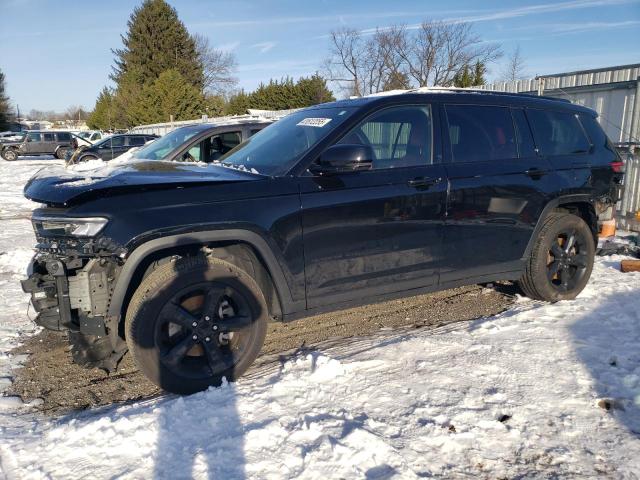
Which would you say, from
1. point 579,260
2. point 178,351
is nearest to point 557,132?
point 579,260

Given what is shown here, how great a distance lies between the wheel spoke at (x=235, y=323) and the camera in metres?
3.44

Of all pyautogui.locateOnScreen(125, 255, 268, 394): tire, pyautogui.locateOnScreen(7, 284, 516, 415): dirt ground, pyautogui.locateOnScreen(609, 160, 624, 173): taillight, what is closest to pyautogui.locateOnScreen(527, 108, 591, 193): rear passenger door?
pyautogui.locateOnScreen(609, 160, 624, 173): taillight

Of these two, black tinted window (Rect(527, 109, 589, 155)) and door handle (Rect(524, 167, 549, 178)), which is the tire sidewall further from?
black tinted window (Rect(527, 109, 589, 155))

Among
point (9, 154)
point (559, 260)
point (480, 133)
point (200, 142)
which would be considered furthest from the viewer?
point (9, 154)

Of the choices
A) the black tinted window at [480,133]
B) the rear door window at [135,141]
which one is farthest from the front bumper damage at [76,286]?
the rear door window at [135,141]

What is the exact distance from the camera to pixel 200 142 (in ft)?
22.9

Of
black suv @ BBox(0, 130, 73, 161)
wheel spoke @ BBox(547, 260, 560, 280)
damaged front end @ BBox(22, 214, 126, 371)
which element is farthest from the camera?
black suv @ BBox(0, 130, 73, 161)

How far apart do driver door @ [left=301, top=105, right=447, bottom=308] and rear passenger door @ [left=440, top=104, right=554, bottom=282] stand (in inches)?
6.5

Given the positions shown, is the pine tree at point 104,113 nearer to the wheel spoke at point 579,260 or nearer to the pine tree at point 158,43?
the pine tree at point 158,43

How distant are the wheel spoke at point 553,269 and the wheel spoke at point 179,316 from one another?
3377mm

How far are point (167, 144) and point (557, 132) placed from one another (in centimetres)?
478

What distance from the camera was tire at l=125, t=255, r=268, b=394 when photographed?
3225 mm

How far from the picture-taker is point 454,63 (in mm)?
41344

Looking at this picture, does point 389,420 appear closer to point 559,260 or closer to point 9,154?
point 559,260
